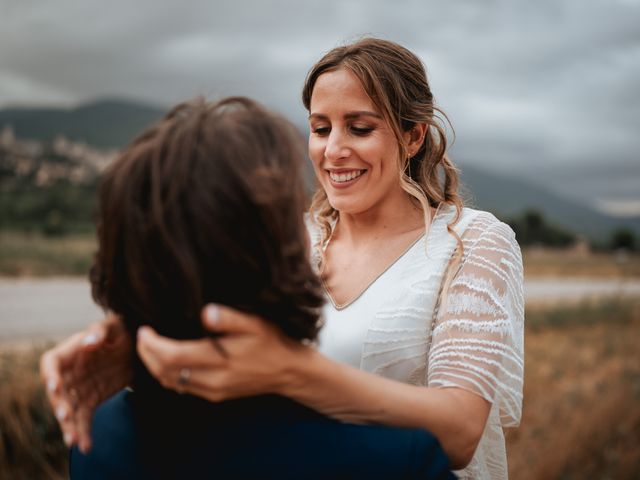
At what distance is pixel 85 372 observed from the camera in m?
1.39

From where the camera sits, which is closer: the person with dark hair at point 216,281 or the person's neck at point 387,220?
the person with dark hair at point 216,281

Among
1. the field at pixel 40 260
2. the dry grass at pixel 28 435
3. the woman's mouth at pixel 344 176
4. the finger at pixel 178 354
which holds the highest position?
the woman's mouth at pixel 344 176

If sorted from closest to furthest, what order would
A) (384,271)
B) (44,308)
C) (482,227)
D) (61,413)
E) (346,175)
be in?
(61,413) < (482,227) < (384,271) < (346,175) < (44,308)

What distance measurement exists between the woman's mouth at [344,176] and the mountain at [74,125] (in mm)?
127019

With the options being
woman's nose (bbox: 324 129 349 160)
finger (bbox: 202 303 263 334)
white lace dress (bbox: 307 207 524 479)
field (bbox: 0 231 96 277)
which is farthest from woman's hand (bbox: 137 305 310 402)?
field (bbox: 0 231 96 277)

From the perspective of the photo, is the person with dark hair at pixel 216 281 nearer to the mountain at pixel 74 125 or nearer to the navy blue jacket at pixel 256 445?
the navy blue jacket at pixel 256 445

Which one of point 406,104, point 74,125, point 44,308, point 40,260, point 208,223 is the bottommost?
point 40,260

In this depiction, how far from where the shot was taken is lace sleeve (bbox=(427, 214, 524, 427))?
1735 mm

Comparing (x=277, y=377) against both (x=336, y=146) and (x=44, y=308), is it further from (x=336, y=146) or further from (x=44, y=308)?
(x=44, y=308)

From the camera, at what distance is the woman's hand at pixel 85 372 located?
1282mm

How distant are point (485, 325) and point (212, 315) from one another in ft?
3.45

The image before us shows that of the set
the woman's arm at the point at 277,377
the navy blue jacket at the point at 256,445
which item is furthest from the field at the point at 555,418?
the woman's arm at the point at 277,377

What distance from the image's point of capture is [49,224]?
3678 cm

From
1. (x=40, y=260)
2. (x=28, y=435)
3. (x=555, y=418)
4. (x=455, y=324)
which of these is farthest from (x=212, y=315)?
(x=40, y=260)
